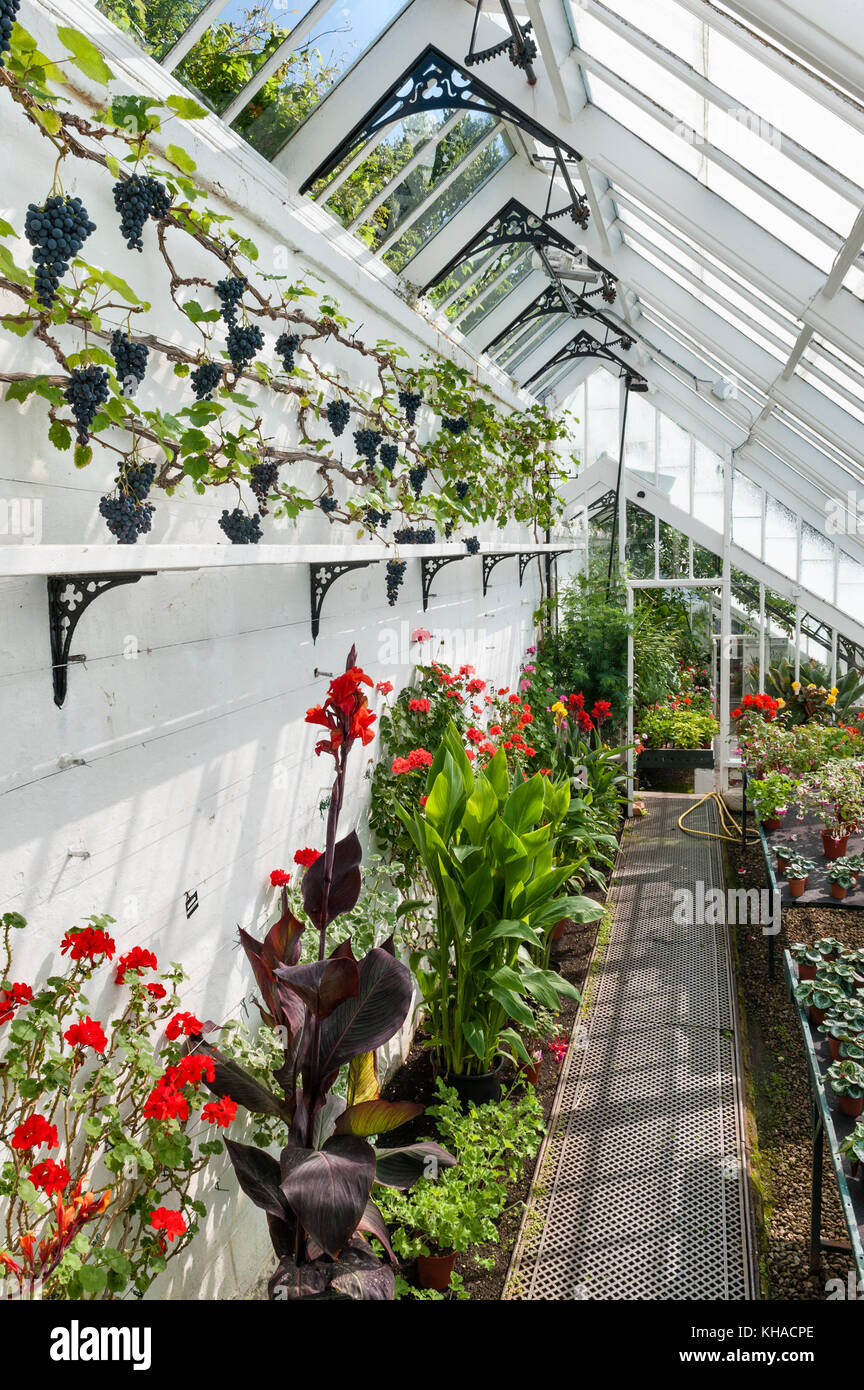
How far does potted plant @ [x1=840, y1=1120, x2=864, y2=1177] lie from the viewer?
7.38 ft

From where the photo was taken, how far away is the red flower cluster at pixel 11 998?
5.13 feet

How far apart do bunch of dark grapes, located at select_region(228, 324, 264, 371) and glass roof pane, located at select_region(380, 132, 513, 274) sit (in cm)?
219

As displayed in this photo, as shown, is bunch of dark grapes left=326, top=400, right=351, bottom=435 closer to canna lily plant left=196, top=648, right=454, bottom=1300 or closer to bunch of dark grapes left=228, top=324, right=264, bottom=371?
bunch of dark grapes left=228, top=324, right=264, bottom=371

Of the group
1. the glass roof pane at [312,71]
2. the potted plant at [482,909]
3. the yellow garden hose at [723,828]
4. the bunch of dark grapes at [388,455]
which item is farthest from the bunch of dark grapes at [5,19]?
the yellow garden hose at [723,828]

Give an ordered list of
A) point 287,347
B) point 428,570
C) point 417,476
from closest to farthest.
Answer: point 287,347
point 417,476
point 428,570

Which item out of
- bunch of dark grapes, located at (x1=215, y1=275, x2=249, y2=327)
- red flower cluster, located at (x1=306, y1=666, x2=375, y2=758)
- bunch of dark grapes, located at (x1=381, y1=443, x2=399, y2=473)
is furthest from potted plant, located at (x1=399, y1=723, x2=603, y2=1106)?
bunch of dark grapes, located at (x1=215, y1=275, x2=249, y2=327)

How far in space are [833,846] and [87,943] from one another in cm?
396

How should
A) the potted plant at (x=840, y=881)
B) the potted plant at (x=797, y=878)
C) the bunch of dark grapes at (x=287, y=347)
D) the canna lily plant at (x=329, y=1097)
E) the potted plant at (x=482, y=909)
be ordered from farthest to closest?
1. the potted plant at (x=797, y=878)
2. the potted plant at (x=840, y=881)
3. the potted plant at (x=482, y=909)
4. the bunch of dark grapes at (x=287, y=347)
5. the canna lily plant at (x=329, y=1097)

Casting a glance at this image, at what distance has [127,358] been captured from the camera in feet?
5.67

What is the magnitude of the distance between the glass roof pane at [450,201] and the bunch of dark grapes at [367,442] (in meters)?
1.32

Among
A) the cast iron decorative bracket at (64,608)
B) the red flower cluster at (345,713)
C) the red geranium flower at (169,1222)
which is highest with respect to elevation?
the cast iron decorative bracket at (64,608)

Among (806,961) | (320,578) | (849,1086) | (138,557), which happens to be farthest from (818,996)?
(138,557)

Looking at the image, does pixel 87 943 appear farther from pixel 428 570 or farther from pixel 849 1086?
pixel 428 570

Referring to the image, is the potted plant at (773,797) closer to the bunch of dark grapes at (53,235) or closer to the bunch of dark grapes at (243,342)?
the bunch of dark grapes at (243,342)
